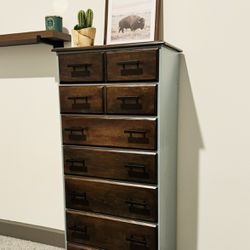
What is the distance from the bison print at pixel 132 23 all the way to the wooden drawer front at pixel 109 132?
573mm

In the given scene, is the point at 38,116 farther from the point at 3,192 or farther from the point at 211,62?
the point at 211,62

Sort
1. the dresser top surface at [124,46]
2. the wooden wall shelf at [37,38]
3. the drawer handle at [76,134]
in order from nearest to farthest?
the dresser top surface at [124,46] < the drawer handle at [76,134] < the wooden wall shelf at [37,38]

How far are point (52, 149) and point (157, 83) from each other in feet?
3.48

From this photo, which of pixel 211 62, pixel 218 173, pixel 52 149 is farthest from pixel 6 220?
pixel 211 62

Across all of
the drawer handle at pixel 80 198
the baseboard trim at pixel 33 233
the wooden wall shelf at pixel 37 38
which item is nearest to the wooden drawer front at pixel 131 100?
the drawer handle at pixel 80 198

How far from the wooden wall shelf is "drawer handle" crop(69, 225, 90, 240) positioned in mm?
1127

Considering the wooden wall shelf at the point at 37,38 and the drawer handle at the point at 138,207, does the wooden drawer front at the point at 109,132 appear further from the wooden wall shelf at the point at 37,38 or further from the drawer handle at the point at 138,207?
the wooden wall shelf at the point at 37,38

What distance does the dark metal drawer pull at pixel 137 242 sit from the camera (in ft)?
4.85

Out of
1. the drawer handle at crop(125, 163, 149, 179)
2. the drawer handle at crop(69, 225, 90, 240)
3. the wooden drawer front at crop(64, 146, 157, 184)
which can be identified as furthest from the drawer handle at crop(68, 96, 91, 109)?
the drawer handle at crop(69, 225, 90, 240)

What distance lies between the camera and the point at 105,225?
1.57m

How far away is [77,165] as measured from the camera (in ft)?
5.26

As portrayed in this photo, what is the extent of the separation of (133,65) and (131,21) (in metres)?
0.42

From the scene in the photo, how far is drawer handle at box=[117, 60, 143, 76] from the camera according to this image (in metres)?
1.39

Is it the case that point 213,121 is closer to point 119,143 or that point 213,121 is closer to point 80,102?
point 119,143
